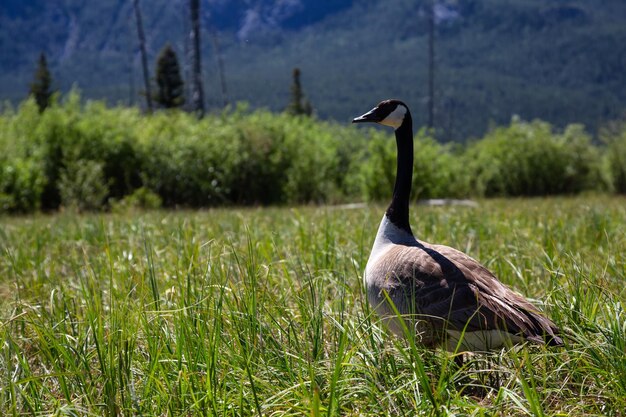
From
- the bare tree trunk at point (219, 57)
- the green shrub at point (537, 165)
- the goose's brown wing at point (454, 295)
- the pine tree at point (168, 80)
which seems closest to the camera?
the goose's brown wing at point (454, 295)

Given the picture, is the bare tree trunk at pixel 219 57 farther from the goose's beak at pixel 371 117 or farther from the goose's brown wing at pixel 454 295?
the goose's brown wing at pixel 454 295

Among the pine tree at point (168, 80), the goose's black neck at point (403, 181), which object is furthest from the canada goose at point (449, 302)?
the pine tree at point (168, 80)

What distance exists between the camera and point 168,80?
57188 millimetres

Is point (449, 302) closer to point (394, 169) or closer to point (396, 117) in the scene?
point (396, 117)

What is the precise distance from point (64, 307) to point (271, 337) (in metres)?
1.49

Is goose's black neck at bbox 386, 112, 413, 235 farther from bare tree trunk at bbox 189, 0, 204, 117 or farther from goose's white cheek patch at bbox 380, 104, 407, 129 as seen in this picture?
bare tree trunk at bbox 189, 0, 204, 117

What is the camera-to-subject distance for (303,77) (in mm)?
186375

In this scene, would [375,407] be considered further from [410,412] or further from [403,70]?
[403,70]

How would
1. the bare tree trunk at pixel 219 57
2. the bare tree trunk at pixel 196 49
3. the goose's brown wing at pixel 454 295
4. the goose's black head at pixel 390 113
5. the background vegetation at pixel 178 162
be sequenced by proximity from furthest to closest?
1. the bare tree trunk at pixel 219 57
2. the bare tree trunk at pixel 196 49
3. the background vegetation at pixel 178 162
4. the goose's black head at pixel 390 113
5. the goose's brown wing at pixel 454 295

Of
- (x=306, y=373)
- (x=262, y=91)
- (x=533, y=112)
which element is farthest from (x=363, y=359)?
(x=533, y=112)

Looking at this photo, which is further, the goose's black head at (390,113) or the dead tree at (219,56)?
the dead tree at (219,56)

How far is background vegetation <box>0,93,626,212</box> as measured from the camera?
63.4 ft

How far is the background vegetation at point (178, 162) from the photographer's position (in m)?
19.3

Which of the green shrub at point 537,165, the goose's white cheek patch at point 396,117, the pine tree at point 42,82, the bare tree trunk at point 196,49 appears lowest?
the green shrub at point 537,165
